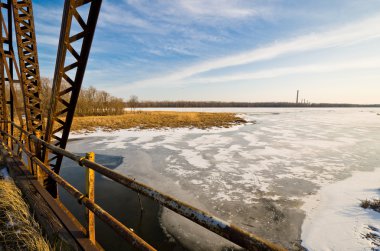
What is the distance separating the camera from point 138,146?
48.7 ft

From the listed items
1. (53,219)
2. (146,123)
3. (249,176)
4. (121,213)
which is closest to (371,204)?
(249,176)

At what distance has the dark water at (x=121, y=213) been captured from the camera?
4.63 m

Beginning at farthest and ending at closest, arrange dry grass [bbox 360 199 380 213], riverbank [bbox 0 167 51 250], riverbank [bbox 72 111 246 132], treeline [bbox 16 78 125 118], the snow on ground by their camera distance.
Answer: treeline [bbox 16 78 125 118]
riverbank [bbox 72 111 246 132]
dry grass [bbox 360 199 380 213]
the snow on ground
riverbank [bbox 0 167 51 250]

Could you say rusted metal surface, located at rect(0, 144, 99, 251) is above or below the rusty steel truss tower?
below

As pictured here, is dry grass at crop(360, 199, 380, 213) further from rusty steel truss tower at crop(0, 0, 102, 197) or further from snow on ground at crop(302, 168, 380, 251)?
rusty steel truss tower at crop(0, 0, 102, 197)

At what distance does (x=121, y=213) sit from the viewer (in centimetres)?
574

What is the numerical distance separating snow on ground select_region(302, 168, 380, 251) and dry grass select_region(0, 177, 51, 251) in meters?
4.66

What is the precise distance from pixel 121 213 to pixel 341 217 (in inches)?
213

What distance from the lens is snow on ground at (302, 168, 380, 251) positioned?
14.8 ft

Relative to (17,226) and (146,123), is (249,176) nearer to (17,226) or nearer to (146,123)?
(17,226)

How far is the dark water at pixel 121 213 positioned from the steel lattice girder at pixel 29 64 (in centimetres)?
248

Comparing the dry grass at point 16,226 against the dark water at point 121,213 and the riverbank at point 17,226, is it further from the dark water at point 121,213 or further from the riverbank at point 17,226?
the dark water at point 121,213

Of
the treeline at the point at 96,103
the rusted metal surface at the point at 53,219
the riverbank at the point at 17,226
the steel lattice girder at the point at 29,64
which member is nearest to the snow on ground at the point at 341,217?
the rusted metal surface at the point at 53,219

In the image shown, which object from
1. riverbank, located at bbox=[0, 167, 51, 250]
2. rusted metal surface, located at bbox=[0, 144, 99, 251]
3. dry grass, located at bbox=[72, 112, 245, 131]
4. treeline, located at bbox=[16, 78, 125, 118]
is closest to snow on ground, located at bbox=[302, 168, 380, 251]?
rusted metal surface, located at bbox=[0, 144, 99, 251]
